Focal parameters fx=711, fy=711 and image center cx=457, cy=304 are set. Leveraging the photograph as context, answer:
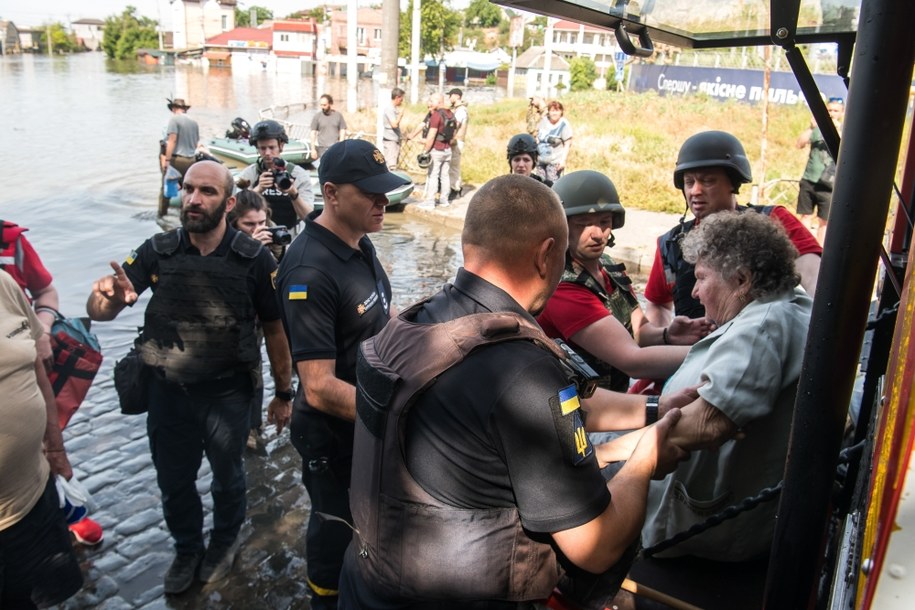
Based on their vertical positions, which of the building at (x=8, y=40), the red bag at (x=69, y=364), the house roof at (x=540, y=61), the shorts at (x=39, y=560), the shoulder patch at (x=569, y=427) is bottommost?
the shorts at (x=39, y=560)

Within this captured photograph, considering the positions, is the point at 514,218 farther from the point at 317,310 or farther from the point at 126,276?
the point at 126,276

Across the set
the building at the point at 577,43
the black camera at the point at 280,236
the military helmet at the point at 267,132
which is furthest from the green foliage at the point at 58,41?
the black camera at the point at 280,236

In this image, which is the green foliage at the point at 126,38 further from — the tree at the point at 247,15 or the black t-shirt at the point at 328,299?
the black t-shirt at the point at 328,299

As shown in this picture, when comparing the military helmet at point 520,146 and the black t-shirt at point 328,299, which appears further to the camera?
the military helmet at point 520,146

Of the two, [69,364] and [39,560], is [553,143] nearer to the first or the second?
[69,364]

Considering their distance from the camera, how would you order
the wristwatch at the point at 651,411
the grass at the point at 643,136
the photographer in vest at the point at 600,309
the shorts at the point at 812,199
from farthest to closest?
the grass at the point at 643,136 < the shorts at the point at 812,199 < the photographer in vest at the point at 600,309 < the wristwatch at the point at 651,411

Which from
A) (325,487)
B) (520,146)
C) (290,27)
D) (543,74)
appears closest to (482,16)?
(290,27)

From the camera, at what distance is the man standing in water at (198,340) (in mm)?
3525

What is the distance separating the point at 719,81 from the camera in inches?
1069

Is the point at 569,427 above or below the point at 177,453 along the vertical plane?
above

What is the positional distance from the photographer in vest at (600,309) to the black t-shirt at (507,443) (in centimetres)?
126

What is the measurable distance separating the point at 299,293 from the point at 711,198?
199 cm

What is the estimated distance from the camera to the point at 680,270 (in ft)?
11.4

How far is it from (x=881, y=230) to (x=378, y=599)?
1.44 meters
